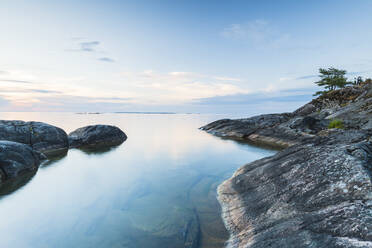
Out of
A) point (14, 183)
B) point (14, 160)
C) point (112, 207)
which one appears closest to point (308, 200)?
point (112, 207)

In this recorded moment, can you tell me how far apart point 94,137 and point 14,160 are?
12.2m

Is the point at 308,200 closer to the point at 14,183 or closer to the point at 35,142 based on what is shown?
the point at 14,183

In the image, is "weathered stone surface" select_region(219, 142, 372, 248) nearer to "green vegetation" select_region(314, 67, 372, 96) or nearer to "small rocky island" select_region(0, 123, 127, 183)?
"small rocky island" select_region(0, 123, 127, 183)

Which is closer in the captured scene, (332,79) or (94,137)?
(94,137)

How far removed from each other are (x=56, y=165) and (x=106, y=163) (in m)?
3.59

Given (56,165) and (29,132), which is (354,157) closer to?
→ (56,165)

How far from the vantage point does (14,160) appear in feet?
36.8

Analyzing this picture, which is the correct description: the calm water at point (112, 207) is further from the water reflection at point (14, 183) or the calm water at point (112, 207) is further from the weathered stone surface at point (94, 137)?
the weathered stone surface at point (94, 137)

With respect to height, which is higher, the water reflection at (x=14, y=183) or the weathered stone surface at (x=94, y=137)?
the weathered stone surface at (x=94, y=137)

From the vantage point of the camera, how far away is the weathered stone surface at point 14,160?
416 inches

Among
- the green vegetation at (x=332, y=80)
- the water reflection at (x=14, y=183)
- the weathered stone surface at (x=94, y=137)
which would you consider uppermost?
the green vegetation at (x=332, y=80)

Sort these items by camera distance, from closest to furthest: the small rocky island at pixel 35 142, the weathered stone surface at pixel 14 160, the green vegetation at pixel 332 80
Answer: the weathered stone surface at pixel 14 160
the small rocky island at pixel 35 142
the green vegetation at pixel 332 80

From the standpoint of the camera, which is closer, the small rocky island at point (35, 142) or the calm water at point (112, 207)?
the calm water at point (112, 207)

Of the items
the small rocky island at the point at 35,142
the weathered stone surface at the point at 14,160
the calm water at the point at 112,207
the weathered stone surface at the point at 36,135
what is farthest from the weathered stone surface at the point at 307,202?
the weathered stone surface at the point at 36,135
